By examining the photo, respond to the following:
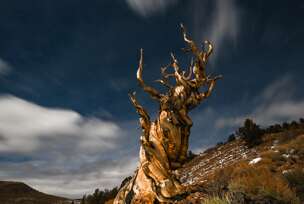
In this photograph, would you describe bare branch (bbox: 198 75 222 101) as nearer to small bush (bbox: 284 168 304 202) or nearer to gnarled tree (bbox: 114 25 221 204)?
gnarled tree (bbox: 114 25 221 204)

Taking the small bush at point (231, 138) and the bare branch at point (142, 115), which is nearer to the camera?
the bare branch at point (142, 115)

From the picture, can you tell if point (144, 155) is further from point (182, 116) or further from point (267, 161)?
point (267, 161)

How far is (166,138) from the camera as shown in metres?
7.79

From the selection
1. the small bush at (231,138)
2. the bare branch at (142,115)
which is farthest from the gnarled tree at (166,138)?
the small bush at (231,138)

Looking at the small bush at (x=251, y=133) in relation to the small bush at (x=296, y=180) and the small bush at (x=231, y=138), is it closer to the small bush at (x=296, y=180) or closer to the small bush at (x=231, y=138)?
the small bush at (x=231, y=138)

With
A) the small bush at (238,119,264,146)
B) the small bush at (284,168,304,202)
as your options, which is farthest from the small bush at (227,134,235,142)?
the small bush at (284,168,304,202)

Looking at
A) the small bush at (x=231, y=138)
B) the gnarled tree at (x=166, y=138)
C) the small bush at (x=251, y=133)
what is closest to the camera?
the gnarled tree at (x=166, y=138)

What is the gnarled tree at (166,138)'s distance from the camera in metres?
7.31

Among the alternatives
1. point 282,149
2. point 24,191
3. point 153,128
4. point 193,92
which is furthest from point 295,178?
point 24,191

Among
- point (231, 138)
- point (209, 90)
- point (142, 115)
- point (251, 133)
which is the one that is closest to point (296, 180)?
point (209, 90)

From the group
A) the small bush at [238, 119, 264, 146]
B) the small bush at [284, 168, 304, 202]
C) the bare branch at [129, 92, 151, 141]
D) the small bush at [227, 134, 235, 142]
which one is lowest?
the small bush at [284, 168, 304, 202]

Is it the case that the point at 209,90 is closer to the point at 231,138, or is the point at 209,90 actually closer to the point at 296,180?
the point at 296,180

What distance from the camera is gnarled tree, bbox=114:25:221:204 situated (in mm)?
7312

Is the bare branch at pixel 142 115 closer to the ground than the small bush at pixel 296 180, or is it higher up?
higher up
